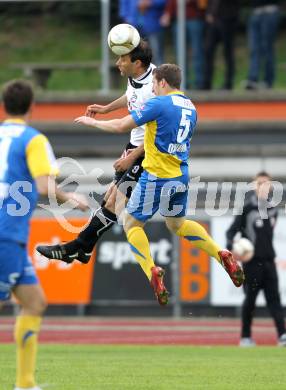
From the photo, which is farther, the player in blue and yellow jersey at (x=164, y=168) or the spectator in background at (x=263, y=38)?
the spectator in background at (x=263, y=38)

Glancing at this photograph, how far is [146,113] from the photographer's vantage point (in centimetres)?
1095

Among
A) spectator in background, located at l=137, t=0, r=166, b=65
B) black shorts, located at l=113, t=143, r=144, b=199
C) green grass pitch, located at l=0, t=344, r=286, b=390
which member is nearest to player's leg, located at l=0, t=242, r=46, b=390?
green grass pitch, located at l=0, t=344, r=286, b=390

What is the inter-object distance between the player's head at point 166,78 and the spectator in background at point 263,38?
9.44 metres

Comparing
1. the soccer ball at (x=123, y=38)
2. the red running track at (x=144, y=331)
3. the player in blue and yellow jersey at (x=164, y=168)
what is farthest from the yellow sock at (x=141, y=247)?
the red running track at (x=144, y=331)

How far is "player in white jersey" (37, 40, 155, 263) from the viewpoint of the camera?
37.5 ft

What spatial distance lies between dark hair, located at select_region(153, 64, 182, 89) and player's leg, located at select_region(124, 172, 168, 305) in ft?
3.17

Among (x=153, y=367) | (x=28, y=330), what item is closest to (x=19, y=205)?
(x=28, y=330)

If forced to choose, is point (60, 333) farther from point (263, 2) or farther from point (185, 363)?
point (263, 2)

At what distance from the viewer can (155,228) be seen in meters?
20.2

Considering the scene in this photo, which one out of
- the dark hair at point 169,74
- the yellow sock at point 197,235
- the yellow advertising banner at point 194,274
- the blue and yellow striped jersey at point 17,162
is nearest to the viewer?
the blue and yellow striped jersey at point 17,162

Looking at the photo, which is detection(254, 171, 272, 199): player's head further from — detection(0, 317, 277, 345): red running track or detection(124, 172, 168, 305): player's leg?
detection(124, 172, 168, 305): player's leg

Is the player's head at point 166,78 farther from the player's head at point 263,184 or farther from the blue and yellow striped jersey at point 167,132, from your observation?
the player's head at point 263,184

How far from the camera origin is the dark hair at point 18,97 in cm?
864

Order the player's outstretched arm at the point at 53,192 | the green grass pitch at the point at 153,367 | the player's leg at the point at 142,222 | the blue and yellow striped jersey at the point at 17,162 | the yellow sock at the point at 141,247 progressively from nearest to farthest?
1. the player's outstretched arm at the point at 53,192
2. the blue and yellow striped jersey at the point at 17,162
3. the green grass pitch at the point at 153,367
4. the player's leg at the point at 142,222
5. the yellow sock at the point at 141,247
